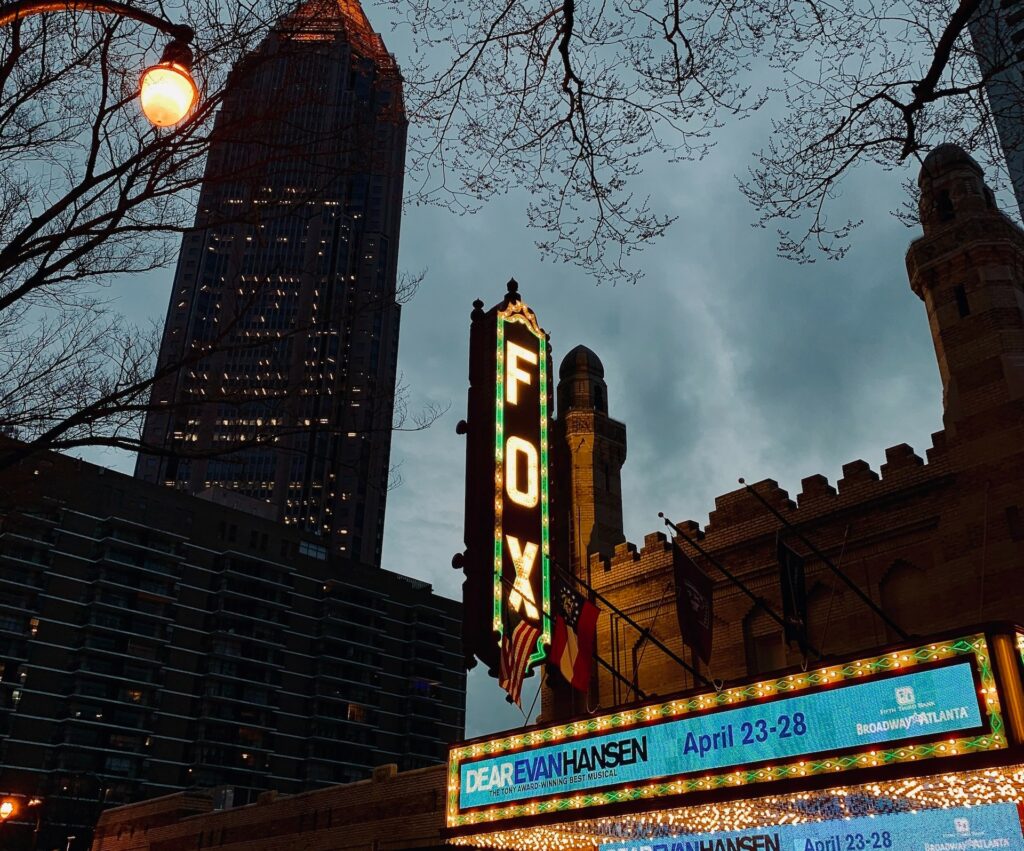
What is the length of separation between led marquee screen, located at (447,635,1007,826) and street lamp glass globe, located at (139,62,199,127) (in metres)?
10.8

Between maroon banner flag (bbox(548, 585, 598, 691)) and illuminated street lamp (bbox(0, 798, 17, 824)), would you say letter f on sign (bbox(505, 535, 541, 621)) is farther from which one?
illuminated street lamp (bbox(0, 798, 17, 824))

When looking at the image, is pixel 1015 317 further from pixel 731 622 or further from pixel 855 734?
pixel 855 734

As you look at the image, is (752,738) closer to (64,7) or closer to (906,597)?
(906,597)

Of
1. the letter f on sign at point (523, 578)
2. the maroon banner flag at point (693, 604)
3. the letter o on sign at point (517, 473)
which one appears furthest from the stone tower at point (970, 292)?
the letter f on sign at point (523, 578)

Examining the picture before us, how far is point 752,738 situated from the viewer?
13.4m

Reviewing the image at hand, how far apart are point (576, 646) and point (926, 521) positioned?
24.8 feet

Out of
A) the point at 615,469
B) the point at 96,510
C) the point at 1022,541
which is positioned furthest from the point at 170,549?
the point at 1022,541

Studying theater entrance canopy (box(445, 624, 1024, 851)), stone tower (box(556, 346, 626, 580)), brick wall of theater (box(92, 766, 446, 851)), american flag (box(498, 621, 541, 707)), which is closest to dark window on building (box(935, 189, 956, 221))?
stone tower (box(556, 346, 626, 580))

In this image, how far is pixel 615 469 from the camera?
2702 cm

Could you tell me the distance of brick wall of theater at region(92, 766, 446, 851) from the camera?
75.9ft

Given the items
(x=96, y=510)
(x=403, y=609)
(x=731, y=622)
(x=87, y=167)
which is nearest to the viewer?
(x=87, y=167)

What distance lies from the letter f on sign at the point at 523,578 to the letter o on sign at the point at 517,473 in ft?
3.14

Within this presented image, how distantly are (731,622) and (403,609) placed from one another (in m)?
101

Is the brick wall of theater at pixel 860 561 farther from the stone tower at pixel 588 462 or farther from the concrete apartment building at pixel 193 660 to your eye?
the concrete apartment building at pixel 193 660
